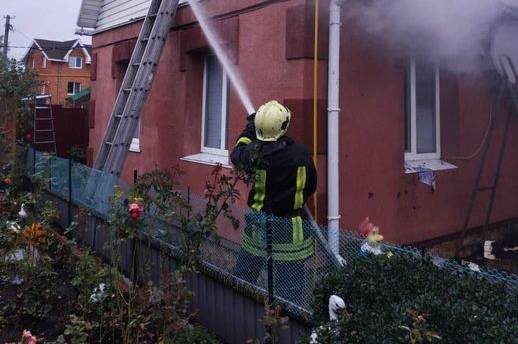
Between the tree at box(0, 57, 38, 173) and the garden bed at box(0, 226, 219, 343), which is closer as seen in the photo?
the garden bed at box(0, 226, 219, 343)

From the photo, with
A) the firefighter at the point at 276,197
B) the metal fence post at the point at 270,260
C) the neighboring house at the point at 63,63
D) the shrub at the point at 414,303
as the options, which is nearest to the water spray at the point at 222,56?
the firefighter at the point at 276,197

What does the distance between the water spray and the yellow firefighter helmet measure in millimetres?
1441

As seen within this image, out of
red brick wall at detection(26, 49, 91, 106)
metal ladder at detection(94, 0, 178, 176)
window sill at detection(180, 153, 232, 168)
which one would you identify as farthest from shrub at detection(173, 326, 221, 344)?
red brick wall at detection(26, 49, 91, 106)

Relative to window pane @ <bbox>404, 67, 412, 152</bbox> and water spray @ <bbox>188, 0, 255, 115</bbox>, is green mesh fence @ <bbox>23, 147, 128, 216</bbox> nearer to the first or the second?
water spray @ <bbox>188, 0, 255, 115</bbox>

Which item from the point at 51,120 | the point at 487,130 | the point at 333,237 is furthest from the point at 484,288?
the point at 51,120

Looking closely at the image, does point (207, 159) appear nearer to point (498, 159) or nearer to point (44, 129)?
point (498, 159)

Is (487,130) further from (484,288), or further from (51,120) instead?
Answer: (51,120)

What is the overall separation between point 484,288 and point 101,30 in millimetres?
7903

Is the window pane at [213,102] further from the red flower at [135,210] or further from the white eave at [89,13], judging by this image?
the white eave at [89,13]

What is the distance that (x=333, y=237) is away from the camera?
11.2 ft

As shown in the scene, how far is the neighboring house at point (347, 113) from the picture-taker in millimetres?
4551

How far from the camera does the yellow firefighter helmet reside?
3422mm

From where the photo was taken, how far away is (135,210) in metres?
3.19

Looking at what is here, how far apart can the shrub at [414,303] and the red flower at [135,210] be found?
4.41 ft
